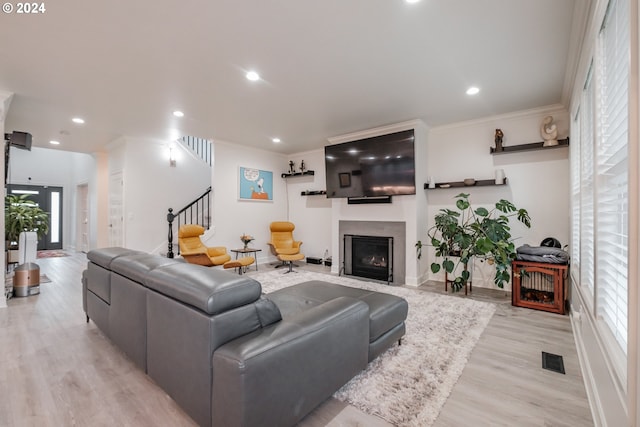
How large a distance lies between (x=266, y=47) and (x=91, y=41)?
143 centimetres

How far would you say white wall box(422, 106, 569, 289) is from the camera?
385cm

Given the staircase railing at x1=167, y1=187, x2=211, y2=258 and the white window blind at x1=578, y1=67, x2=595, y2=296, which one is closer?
the white window blind at x1=578, y1=67, x2=595, y2=296

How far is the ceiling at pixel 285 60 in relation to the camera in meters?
2.05

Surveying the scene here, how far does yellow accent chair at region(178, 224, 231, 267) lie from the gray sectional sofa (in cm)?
286

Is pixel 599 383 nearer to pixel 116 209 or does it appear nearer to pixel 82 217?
pixel 116 209

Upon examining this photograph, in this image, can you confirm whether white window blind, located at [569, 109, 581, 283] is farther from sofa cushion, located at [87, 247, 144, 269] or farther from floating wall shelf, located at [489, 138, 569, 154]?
sofa cushion, located at [87, 247, 144, 269]

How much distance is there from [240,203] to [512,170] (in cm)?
492

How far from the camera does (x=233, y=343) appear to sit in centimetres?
131

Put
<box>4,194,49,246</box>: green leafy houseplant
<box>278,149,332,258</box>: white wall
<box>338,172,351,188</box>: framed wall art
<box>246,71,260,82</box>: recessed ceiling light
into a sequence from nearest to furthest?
<box>246,71,260,82</box>: recessed ceiling light → <box>4,194,49,246</box>: green leafy houseplant → <box>338,172,351,188</box>: framed wall art → <box>278,149,332,258</box>: white wall

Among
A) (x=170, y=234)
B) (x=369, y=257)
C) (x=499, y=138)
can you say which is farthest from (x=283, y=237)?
(x=499, y=138)

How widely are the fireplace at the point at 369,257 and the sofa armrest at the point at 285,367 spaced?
320cm

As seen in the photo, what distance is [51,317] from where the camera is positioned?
10.3 ft

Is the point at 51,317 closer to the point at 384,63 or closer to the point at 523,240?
the point at 384,63

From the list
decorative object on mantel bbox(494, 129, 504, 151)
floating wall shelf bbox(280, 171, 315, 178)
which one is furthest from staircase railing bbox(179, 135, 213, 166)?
decorative object on mantel bbox(494, 129, 504, 151)
